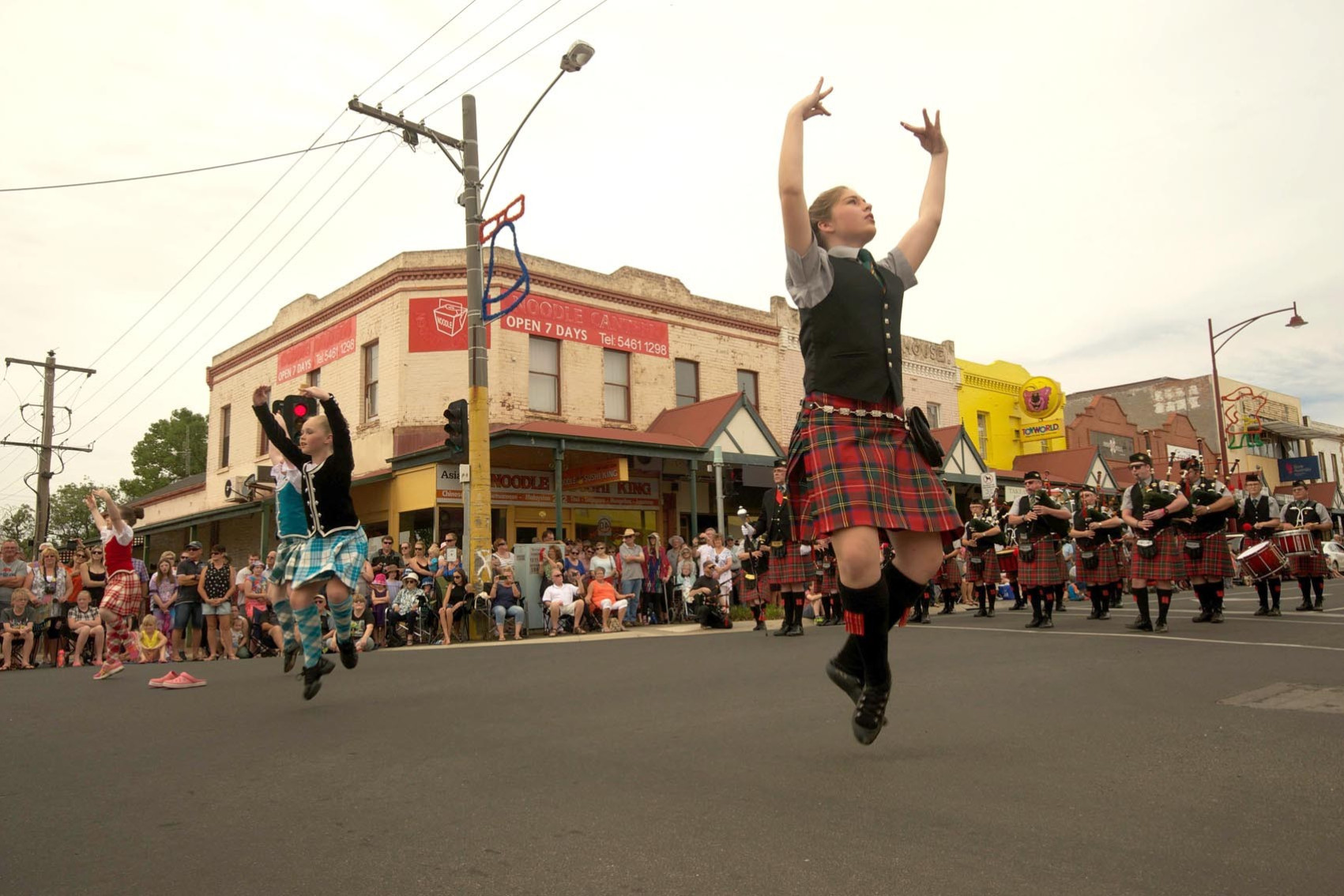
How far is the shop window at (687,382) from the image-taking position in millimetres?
25125

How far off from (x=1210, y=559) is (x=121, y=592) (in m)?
12.1

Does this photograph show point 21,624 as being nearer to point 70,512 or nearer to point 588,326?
point 588,326

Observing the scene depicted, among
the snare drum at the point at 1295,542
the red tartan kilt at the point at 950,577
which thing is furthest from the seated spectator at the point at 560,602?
the snare drum at the point at 1295,542

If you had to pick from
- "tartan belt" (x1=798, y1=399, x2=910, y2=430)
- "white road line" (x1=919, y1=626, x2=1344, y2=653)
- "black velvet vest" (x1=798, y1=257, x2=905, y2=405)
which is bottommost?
"white road line" (x1=919, y1=626, x2=1344, y2=653)

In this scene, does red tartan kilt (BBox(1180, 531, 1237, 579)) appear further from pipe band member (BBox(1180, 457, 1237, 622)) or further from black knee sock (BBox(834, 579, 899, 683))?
black knee sock (BBox(834, 579, 899, 683))

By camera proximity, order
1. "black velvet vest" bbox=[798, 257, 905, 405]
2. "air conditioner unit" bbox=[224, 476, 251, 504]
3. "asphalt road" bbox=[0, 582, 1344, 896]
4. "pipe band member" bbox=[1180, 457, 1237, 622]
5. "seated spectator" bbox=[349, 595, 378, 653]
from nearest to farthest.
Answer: "asphalt road" bbox=[0, 582, 1344, 896]
"black velvet vest" bbox=[798, 257, 905, 405]
"pipe band member" bbox=[1180, 457, 1237, 622]
"seated spectator" bbox=[349, 595, 378, 653]
"air conditioner unit" bbox=[224, 476, 251, 504]

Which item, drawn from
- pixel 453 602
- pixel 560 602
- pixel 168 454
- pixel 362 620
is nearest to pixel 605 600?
Answer: pixel 560 602

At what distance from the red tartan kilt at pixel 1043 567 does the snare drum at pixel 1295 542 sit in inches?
150

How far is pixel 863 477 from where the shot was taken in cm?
337

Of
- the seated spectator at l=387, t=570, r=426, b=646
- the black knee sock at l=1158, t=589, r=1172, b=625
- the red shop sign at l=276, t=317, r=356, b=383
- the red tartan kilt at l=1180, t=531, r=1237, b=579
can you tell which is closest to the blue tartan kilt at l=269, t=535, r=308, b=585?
the seated spectator at l=387, t=570, r=426, b=646

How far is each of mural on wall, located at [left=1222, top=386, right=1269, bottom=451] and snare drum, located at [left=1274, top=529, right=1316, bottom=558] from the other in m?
44.2

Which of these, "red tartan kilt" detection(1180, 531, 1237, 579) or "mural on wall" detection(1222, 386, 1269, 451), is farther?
"mural on wall" detection(1222, 386, 1269, 451)

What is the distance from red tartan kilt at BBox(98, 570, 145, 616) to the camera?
9.55m

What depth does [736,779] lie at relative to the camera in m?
3.58
